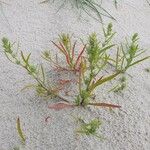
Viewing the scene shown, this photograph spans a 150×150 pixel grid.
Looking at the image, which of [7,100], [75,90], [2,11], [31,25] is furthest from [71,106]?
[2,11]

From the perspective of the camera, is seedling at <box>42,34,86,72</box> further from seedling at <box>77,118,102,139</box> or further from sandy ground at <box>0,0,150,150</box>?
seedling at <box>77,118,102,139</box>

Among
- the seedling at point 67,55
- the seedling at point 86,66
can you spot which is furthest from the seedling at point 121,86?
the seedling at point 67,55

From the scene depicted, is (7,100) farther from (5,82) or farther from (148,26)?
(148,26)

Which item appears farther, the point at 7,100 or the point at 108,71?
the point at 108,71

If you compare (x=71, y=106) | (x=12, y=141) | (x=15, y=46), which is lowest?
(x=12, y=141)

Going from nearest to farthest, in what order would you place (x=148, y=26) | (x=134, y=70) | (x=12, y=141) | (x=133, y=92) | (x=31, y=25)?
(x=12, y=141)
(x=133, y=92)
(x=134, y=70)
(x=31, y=25)
(x=148, y=26)

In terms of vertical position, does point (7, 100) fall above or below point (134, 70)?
below

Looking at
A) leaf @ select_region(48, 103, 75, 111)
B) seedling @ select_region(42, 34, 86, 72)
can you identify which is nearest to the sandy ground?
leaf @ select_region(48, 103, 75, 111)
